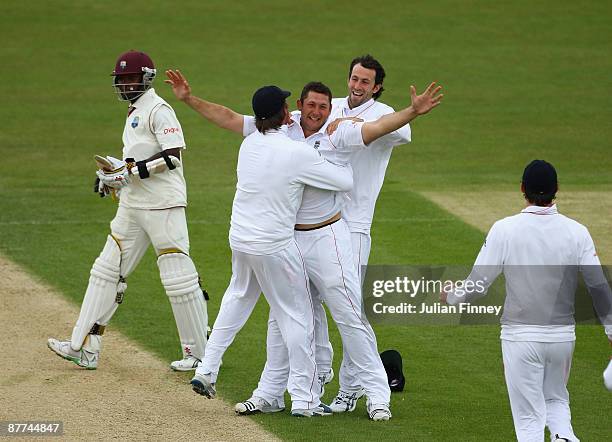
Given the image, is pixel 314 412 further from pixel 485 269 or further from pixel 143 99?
pixel 143 99

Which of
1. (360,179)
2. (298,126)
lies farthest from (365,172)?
(298,126)

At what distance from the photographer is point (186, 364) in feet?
32.8

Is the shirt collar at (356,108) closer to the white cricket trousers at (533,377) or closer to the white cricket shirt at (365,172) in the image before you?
the white cricket shirt at (365,172)

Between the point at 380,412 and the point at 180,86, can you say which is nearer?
the point at 380,412

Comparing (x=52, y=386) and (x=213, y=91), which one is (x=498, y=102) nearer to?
(x=213, y=91)

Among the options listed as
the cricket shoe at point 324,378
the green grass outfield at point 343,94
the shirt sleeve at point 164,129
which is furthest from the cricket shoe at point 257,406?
the shirt sleeve at point 164,129

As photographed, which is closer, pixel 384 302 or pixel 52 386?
pixel 52 386

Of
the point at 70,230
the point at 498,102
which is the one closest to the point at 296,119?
the point at 70,230

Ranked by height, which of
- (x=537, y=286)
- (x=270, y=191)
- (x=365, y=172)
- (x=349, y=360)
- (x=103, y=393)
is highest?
(x=365, y=172)

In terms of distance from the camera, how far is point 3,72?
24.3m

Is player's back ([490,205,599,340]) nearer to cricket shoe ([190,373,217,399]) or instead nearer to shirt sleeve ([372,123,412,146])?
shirt sleeve ([372,123,412,146])

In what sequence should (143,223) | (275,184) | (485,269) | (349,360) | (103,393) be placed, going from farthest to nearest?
1. (143,223)
2. (103,393)
3. (349,360)
4. (275,184)
5. (485,269)

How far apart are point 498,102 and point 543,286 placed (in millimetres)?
15942

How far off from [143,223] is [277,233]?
178 cm
